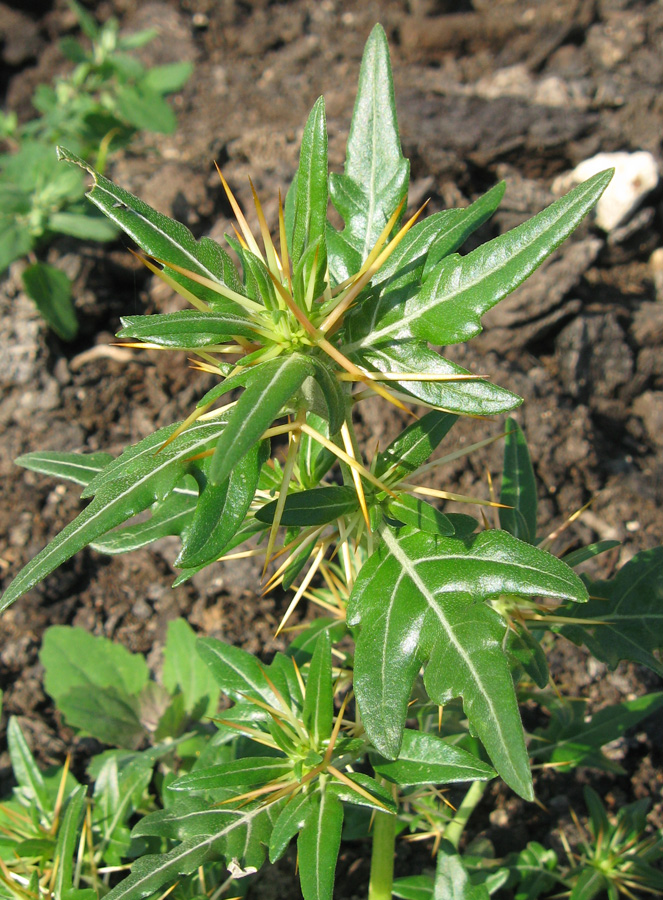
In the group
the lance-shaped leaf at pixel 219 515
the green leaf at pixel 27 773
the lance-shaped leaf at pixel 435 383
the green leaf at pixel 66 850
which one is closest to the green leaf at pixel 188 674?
the green leaf at pixel 27 773

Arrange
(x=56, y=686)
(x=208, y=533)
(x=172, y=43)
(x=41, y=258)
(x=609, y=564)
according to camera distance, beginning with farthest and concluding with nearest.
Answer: (x=172, y=43)
(x=41, y=258)
(x=609, y=564)
(x=56, y=686)
(x=208, y=533)

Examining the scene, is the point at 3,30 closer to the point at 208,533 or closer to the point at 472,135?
the point at 472,135

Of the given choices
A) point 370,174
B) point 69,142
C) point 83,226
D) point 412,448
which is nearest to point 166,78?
point 69,142

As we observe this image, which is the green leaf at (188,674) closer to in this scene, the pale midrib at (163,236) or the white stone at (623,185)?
the pale midrib at (163,236)

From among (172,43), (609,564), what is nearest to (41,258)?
(172,43)

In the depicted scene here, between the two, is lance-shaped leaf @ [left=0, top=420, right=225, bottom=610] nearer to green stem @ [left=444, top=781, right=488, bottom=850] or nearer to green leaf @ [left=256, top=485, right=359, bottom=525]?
green leaf @ [left=256, top=485, right=359, bottom=525]

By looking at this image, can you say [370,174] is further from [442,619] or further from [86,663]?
[86,663]

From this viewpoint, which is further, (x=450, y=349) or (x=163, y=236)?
(x=450, y=349)
